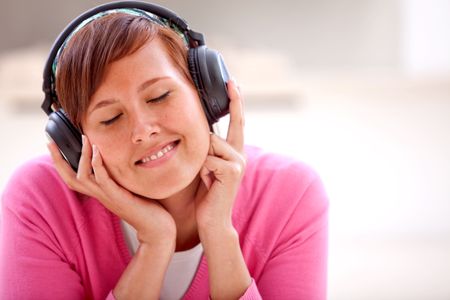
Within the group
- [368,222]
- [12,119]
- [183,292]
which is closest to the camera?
[183,292]

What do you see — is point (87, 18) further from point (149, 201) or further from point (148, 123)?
point (149, 201)

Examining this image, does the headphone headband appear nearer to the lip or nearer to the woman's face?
the woman's face

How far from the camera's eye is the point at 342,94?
9.73 ft

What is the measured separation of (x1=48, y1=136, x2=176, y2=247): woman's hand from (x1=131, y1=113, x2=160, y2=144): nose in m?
0.11

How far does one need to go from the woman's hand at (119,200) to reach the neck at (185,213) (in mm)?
85

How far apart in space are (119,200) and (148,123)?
175mm

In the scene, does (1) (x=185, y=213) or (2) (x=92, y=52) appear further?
(1) (x=185, y=213)

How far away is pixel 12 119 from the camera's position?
283cm

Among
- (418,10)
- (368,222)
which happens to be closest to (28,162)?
(368,222)

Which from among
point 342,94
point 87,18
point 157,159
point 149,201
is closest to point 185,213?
point 149,201

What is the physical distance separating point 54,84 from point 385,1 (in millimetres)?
2271

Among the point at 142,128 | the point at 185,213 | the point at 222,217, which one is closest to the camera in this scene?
the point at 142,128

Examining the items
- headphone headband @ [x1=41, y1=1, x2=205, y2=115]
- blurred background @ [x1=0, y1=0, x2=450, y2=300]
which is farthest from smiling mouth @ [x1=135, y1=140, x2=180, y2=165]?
blurred background @ [x1=0, y1=0, x2=450, y2=300]

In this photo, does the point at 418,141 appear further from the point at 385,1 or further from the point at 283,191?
the point at 283,191
